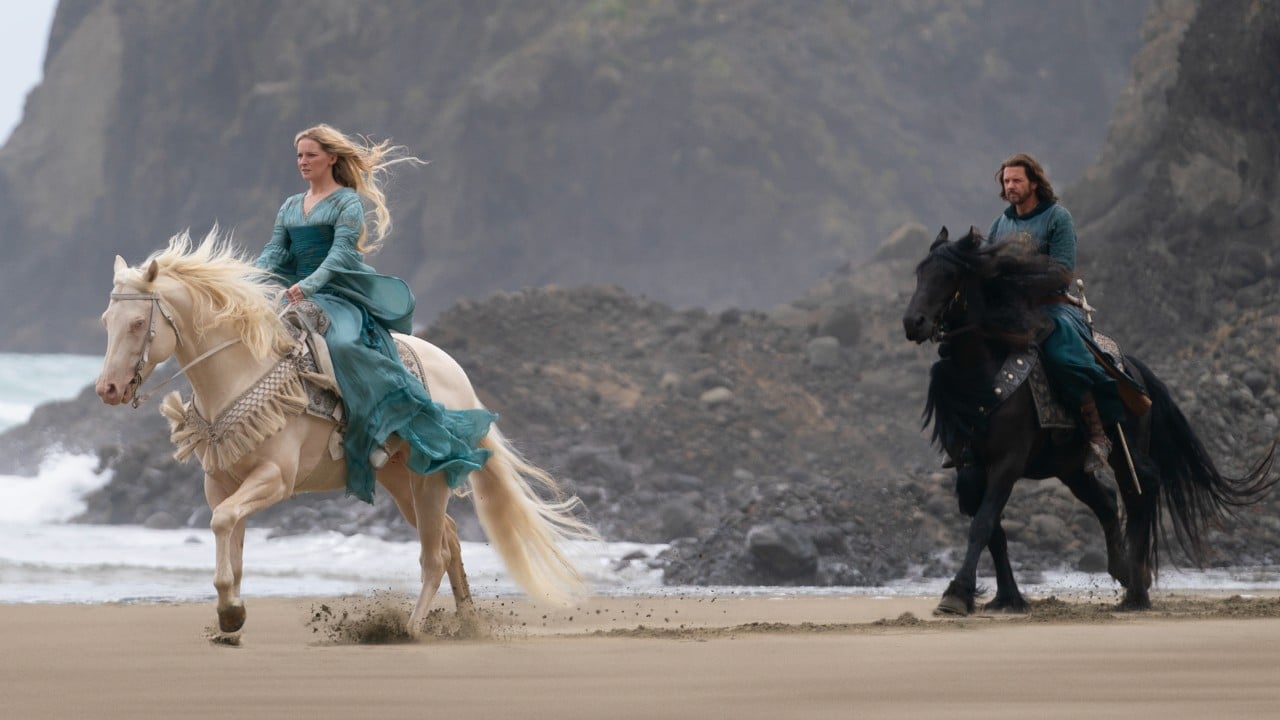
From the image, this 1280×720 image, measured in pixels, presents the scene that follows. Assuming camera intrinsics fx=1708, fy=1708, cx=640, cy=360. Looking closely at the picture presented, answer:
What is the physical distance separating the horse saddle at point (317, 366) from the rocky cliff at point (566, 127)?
60200 mm

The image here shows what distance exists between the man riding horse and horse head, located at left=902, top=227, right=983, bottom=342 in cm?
30

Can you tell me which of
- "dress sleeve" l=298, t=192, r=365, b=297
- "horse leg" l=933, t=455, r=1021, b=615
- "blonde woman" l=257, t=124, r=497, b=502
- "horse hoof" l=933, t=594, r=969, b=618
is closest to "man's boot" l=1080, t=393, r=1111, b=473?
"horse leg" l=933, t=455, r=1021, b=615

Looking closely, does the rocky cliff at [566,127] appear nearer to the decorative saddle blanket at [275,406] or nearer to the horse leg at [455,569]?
the horse leg at [455,569]

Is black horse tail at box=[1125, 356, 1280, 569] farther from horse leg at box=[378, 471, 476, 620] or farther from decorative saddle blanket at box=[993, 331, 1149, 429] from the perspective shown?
horse leg at box=[378, 471, 476, 620]

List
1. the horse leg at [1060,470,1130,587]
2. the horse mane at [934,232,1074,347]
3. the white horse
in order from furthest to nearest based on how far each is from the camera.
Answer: the horse leg at [1060,470,1130,587]
the horse mane at [934,232,1074,347]
the white horse

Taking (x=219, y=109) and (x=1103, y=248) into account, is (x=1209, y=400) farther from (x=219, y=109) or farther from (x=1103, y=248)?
(x=219, y=109)

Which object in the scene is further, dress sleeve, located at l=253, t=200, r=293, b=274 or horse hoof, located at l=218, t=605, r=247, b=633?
dress sleeve, located at l=253, t=200, r=293, b=274

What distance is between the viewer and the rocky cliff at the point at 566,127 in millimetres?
72625

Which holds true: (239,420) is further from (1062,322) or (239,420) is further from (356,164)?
(1062,322)

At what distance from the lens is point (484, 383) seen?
22.9 m

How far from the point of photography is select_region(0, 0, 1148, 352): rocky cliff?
238 feet

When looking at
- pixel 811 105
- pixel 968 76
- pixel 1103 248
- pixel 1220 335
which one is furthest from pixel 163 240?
pixel 1220 335

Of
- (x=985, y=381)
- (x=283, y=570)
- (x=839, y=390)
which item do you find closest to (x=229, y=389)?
(x=985, y=381)

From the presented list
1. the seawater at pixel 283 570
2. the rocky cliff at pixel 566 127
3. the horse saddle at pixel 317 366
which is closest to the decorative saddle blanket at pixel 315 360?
the horse saddle at pixel 317 366
